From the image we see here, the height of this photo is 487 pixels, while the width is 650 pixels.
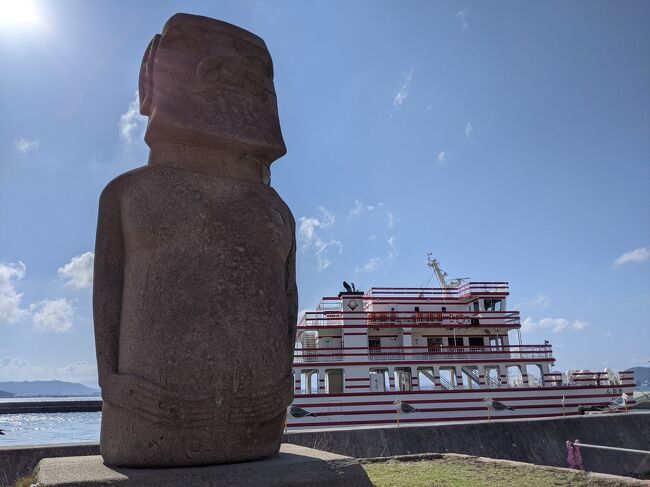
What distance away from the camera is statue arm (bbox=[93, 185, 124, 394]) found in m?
2.80

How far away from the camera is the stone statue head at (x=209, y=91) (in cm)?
312

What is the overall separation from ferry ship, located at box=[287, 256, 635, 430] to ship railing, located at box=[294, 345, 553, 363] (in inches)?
1.7

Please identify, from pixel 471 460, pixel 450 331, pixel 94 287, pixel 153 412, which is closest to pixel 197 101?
pixel 94 287

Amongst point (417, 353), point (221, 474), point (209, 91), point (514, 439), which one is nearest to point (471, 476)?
point (221, 474)

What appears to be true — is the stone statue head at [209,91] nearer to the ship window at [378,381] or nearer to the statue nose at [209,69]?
the statue nose at [209,69]

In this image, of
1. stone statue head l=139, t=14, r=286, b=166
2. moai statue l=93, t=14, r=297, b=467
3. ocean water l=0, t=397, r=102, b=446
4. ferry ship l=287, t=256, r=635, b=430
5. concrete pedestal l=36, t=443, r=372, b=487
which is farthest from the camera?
ocean water l=0, t=397, r=102, b=446

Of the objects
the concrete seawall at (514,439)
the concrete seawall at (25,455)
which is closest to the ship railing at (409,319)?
the concrete seawall at (514,439)

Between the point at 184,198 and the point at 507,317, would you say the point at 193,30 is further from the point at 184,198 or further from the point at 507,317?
the point at 507,317

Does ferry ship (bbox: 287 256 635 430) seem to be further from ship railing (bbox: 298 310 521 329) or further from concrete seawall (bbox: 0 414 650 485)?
A: concrete seawall (bbox: 0 414 650 485)

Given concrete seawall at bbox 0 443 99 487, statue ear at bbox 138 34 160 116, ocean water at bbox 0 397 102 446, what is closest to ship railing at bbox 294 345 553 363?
ocean water at bbox 0 397 102 446

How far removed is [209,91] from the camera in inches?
127

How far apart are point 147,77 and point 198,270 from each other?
1.49m

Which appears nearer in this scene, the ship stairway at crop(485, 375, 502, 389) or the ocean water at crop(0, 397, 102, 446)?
the ship stairway at crop(485, 375, 502, 389)

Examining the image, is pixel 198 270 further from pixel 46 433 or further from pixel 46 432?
pixel 46 432
